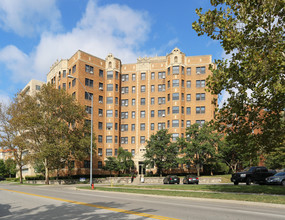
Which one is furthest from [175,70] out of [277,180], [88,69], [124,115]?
[277,180]

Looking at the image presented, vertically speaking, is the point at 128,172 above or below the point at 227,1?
below

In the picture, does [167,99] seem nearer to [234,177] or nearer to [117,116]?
[117,116]

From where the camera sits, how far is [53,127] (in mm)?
39844

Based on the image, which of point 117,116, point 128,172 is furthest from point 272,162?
point 117,116

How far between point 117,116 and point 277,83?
51.8 m

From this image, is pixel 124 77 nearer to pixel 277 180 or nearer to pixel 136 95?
pixel 136 95

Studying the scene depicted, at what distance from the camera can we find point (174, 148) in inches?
1973

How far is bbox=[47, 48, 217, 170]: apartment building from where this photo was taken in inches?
2340

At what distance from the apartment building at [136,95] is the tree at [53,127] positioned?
14.4 meters

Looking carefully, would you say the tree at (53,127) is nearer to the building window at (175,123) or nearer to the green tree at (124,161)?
the green tree at (124,161)

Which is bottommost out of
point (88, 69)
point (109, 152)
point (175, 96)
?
point (109, 152)

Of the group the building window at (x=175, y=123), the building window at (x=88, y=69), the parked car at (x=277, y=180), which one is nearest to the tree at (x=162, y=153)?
the building window at (x=175, y=123)

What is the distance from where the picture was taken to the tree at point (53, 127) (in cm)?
3959

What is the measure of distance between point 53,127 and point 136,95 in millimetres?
28094
